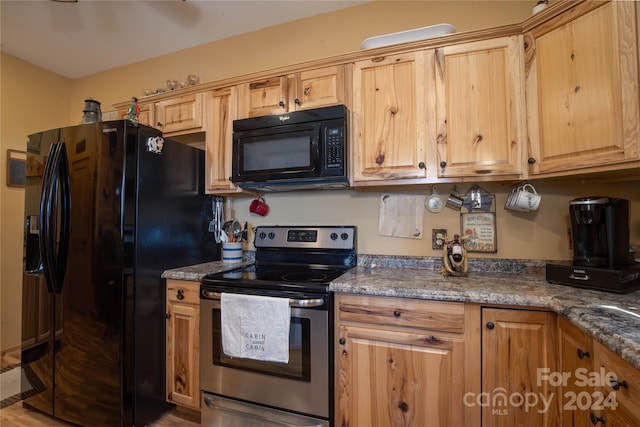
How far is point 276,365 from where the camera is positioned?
4.61 feet

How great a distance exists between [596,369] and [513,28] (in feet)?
5.01

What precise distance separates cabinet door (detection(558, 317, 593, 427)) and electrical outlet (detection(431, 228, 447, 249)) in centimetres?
73

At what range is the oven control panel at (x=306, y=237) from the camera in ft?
6.04

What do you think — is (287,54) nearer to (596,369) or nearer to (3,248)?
(596,369)

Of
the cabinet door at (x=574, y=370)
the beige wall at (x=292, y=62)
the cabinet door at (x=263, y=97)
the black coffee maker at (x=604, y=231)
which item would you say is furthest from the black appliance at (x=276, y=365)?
the black coffee maker at (x=604, y=231)

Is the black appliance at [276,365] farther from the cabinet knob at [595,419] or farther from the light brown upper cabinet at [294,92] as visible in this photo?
the light brown upper cabinet at [294,92]

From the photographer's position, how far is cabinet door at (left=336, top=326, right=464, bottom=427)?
3.88 feet

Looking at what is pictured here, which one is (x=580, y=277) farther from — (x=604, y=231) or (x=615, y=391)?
(x=615, y=391)

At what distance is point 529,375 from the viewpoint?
1104 mm

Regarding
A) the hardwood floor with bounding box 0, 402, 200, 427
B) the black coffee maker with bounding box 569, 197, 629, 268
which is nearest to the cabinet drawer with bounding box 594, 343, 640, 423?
the black coffee maker with bounding box 569, 197, 629, 268

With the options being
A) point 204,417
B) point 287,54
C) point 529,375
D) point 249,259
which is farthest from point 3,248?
point 529,375

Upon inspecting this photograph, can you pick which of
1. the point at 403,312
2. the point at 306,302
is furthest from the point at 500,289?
the point at 306,302

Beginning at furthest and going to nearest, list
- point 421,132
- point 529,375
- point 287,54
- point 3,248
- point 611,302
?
point 3,248
point 287,54
point 421,132
point 529,375
point 611,302

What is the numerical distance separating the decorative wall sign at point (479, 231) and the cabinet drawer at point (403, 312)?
626mm
